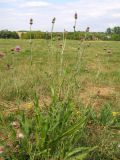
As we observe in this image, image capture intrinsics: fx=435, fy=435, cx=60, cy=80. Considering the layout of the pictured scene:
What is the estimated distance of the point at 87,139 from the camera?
12.2ft

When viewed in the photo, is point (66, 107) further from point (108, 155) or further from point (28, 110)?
point (28, 110)

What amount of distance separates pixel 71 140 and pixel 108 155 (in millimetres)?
505

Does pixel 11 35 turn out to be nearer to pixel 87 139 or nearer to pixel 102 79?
pixel 102 79

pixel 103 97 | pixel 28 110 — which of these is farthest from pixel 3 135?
pixel 103 97

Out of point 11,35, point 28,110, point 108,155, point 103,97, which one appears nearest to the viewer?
point 108,155

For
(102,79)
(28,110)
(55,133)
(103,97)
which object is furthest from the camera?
(102,79)

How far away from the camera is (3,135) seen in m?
3.67

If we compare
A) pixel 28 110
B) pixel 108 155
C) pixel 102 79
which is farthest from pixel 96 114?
pixel 102 79

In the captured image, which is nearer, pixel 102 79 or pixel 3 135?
pixel 3 135

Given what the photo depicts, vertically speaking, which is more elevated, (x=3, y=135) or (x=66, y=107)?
(x=66, y=107)

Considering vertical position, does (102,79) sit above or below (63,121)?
below

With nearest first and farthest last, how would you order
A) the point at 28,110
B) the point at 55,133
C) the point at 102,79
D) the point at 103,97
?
the point at 55,133 → the point at 28,110 → the point at 103,97 → the point at 102,79

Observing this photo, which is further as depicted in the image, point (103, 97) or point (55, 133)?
point (103, 97)

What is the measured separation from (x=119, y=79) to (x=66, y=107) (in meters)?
5.05
